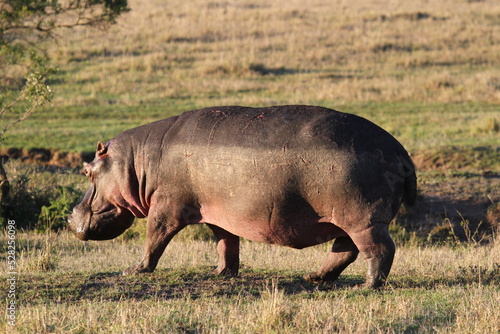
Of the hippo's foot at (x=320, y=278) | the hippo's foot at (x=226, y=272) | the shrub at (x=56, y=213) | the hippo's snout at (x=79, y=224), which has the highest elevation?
the hippo's snout at (x=79, y=224)

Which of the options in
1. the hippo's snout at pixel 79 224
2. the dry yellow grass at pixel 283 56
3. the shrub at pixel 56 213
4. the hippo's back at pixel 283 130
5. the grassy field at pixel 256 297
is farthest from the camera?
the dry yellow grass at pixel 283 56

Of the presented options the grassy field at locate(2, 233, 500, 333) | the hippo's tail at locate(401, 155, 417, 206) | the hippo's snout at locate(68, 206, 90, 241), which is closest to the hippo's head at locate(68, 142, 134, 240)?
the hippo's snout at locate(68, 206, 90, 241)

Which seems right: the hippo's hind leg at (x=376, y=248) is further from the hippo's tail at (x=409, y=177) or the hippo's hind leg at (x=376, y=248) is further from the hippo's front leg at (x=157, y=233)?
the hippo's front leg at (x=157, y=233)

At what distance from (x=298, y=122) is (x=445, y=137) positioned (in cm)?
1225

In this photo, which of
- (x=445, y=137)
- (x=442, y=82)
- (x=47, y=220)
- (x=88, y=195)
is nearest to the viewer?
(x=88, y=195)

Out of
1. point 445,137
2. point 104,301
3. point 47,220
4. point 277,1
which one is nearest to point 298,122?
point 104,301

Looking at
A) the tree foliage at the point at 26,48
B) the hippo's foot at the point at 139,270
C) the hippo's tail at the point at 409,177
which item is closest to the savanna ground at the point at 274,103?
the hippo's foot at the point at 139,270

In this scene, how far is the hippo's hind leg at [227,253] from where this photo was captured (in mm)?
8250

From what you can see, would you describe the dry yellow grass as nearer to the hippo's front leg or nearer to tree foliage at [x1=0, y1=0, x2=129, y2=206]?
tree foliage at [x1=0, y1=0, x2=129, y2=206]

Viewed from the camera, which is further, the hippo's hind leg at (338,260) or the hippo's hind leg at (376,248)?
the hippo's hind leg at (338,260)

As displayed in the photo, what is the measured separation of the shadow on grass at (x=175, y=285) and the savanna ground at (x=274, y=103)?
0.09ft

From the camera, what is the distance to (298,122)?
24.0 ft

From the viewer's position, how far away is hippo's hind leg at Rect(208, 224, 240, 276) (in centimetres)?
825

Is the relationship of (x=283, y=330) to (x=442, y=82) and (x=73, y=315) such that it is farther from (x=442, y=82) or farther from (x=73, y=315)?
(x=442, y=82)
